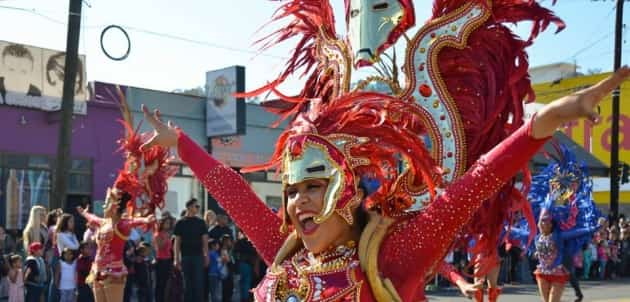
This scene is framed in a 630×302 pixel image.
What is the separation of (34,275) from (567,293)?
30.1 ft

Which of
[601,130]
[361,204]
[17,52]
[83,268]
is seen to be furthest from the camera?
[601,130]

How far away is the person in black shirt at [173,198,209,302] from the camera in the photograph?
1034 centimetres

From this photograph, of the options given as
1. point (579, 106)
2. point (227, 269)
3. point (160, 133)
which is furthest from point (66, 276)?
point (579, 106)

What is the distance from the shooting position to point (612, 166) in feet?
72.5

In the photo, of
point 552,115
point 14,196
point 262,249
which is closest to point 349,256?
point 262,249

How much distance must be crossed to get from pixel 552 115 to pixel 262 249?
1.31 meters

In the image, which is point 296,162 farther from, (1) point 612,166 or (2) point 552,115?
(1) point 612,166

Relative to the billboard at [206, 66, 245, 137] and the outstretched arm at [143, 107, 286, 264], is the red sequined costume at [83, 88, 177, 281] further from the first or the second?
the billboard at [206, 66, 245, 137]

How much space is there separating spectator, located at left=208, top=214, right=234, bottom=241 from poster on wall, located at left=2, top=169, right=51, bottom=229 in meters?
4.87

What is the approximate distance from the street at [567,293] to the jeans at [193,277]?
406cm

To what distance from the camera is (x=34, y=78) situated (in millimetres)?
16234

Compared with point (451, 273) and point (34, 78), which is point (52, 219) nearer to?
point (34, 78)

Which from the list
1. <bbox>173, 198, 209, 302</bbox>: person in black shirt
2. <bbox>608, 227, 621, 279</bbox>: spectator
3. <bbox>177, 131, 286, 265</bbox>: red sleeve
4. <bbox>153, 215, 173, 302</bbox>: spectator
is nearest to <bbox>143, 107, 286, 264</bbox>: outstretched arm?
<bbox>177, 131, 286, 265</bbox>: red sleeve

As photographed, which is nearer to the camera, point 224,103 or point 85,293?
point 85,293
